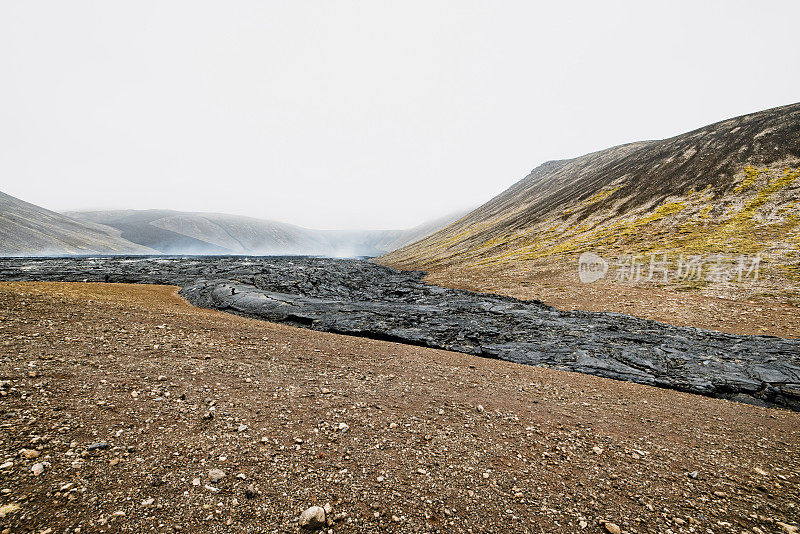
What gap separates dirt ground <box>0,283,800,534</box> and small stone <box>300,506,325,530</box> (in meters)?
0.19

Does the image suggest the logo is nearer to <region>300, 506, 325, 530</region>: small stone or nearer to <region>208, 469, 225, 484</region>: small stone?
<region>300, 506, 325, 530</region>: small stone

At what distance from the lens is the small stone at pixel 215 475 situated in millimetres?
5797

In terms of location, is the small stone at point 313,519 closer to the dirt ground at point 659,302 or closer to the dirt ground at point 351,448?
the dirt ground at point 351,448

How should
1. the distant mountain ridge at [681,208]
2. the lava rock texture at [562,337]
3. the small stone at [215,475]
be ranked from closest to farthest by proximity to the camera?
the small stone at [215,475] → the lava rock texture at [562,337] → the distant mountain ridge at [681,208]

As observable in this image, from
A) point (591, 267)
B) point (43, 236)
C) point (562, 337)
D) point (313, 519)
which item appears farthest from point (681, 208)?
point (43, 236)

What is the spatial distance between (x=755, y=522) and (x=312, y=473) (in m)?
8.38

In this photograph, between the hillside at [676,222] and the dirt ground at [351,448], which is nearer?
the dirt ground at [351,448]

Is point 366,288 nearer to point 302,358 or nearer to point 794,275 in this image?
point 302,358

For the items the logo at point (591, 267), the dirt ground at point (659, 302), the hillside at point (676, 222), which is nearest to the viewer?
the dirt ground at point (659, 302)

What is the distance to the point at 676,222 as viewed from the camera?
50.7 meters

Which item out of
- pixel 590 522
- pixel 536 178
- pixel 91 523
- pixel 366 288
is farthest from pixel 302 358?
pixel 536 178

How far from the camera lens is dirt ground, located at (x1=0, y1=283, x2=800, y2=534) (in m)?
5.23

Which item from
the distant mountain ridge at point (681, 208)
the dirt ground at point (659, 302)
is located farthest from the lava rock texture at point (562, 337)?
the distant mountain ridge at point (681, 208)

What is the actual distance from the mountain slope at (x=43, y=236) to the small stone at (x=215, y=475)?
18221cm
